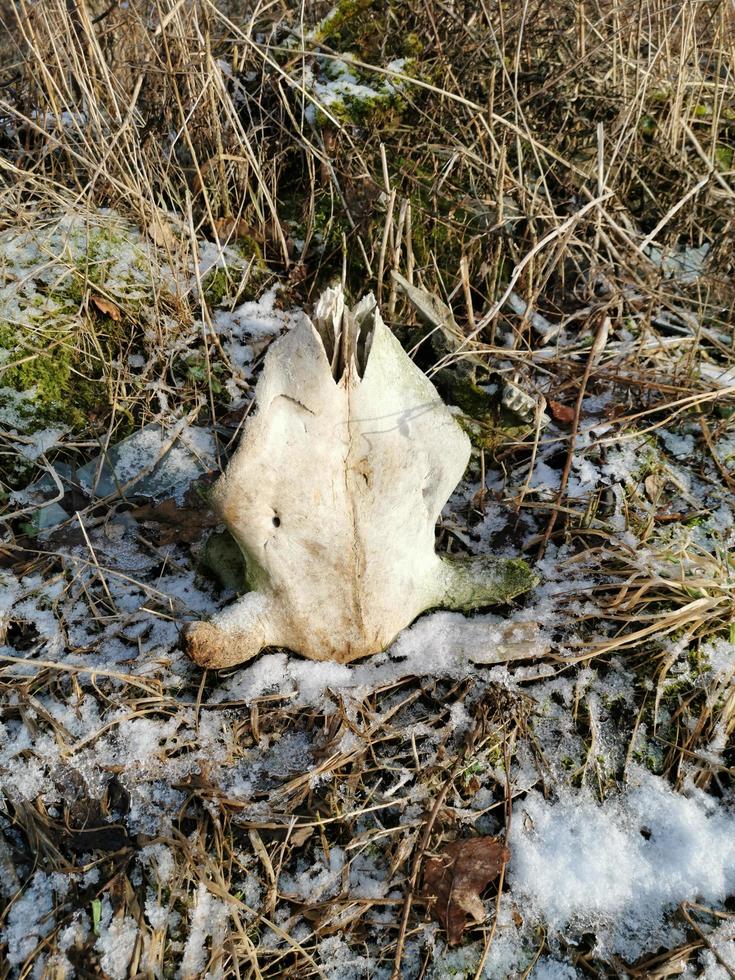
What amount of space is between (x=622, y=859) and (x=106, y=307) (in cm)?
275

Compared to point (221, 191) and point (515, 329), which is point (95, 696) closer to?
point (515, 329)

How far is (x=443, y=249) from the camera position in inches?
127

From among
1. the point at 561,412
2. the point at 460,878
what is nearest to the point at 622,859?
the point at 460,878

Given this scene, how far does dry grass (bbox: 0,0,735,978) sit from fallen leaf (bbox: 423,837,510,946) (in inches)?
1.8

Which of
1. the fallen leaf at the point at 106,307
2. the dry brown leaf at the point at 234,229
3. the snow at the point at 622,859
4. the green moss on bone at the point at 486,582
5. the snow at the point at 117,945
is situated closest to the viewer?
the snow at the point at 117,945

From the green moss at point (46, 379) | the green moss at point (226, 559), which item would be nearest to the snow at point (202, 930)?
the green moss at point (226, 559)

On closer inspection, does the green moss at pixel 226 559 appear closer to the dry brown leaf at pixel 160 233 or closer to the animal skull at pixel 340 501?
the animal skull at pixel 340 501

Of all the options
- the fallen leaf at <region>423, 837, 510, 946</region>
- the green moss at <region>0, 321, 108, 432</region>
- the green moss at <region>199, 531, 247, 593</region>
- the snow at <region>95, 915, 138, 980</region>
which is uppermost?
the green moss at <region>0, 321, 108, 432</region>

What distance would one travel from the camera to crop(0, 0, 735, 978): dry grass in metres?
1.80

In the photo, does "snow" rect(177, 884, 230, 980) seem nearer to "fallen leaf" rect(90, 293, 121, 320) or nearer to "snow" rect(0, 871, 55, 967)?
"snow" rect(0, 871, 55, 967)

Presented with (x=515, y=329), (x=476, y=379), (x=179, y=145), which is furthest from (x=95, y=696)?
(x=179, y=145)

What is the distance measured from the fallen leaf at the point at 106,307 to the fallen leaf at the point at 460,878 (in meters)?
2.41

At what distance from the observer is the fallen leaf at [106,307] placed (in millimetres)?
2834

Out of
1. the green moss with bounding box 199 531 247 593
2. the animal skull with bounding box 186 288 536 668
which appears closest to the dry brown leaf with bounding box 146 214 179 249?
the green moss with bounding box 199 531 247 593
